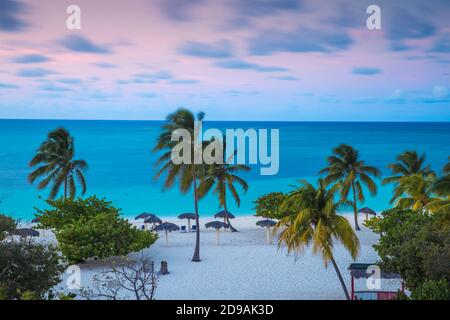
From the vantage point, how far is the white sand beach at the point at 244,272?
15.3 meters

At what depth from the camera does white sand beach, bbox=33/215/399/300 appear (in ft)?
50.1

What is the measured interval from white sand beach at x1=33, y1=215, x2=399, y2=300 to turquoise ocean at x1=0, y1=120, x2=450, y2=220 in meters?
6.25

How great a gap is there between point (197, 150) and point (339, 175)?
38.5 feet

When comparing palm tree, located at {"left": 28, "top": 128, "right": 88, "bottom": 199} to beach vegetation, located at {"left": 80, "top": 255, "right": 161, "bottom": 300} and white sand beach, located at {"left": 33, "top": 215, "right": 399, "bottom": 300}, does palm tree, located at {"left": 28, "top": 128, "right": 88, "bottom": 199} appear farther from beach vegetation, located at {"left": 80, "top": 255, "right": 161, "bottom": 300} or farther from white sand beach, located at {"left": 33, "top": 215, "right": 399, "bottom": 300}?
beach vegetation, located at {"left": 80, "top": 255, "right": 161, "bottom": 300}

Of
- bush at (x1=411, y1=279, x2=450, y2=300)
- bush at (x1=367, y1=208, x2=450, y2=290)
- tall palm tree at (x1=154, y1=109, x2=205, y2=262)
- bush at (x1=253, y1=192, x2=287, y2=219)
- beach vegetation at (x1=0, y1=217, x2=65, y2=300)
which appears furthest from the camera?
bush at (x1=253, y1=192, x2=287, y2=219)

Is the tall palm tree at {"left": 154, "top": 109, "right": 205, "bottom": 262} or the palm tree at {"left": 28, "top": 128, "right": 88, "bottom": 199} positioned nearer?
the tall palm tree at {"left": 154, "top": 109, "right": 205, "bottom": 262}

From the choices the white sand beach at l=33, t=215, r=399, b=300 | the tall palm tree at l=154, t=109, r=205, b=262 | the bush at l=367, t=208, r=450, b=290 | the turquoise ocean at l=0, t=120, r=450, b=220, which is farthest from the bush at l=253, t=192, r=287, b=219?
the bush at l=367, t=208, r=450, b=290

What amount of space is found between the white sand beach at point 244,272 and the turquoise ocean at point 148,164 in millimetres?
6250

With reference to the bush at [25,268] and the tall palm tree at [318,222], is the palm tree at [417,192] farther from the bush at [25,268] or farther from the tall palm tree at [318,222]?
the bush at [25,268]

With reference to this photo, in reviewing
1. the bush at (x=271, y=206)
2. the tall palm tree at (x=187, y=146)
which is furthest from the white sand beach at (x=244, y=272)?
the bush at (x=271, y=206)

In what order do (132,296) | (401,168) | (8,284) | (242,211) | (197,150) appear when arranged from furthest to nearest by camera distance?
1. (242,211)
2. (401,168)
3. (197,150)
4. (132,296)
5. (8,284)

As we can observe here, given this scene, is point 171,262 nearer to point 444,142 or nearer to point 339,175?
point 339,175
